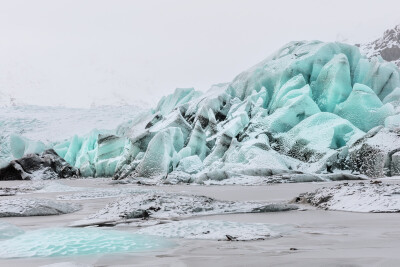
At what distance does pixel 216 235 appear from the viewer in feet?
11.7

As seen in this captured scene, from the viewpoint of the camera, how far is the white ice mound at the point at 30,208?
601 centimetres

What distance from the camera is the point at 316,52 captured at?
22.3 meters

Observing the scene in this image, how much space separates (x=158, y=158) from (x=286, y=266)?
16.6 meters

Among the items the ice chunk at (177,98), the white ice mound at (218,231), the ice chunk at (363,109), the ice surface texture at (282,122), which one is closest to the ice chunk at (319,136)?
the ice surface texture at (282,122)

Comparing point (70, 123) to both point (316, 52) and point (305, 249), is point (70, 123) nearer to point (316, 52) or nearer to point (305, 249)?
point (316, 52)

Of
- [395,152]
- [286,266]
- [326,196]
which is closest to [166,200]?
[326,196]

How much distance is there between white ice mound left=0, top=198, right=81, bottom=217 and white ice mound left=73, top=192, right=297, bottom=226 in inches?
42.7

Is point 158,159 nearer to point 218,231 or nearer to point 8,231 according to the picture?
point 8,231

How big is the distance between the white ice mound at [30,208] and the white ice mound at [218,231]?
108 inches

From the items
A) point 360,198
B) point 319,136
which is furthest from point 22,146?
point 360,198

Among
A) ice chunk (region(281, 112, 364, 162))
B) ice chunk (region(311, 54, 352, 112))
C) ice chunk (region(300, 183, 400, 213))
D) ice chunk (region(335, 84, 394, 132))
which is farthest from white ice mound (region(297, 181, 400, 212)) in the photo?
ice chunk (region(311, 54, 352, 112))

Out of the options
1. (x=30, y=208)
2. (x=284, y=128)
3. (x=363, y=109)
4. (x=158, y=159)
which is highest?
(x=363, y=109)

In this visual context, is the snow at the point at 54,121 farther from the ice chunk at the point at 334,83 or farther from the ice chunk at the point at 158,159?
the ice chunk at the point at 334,83

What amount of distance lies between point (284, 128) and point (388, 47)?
61113 mm
